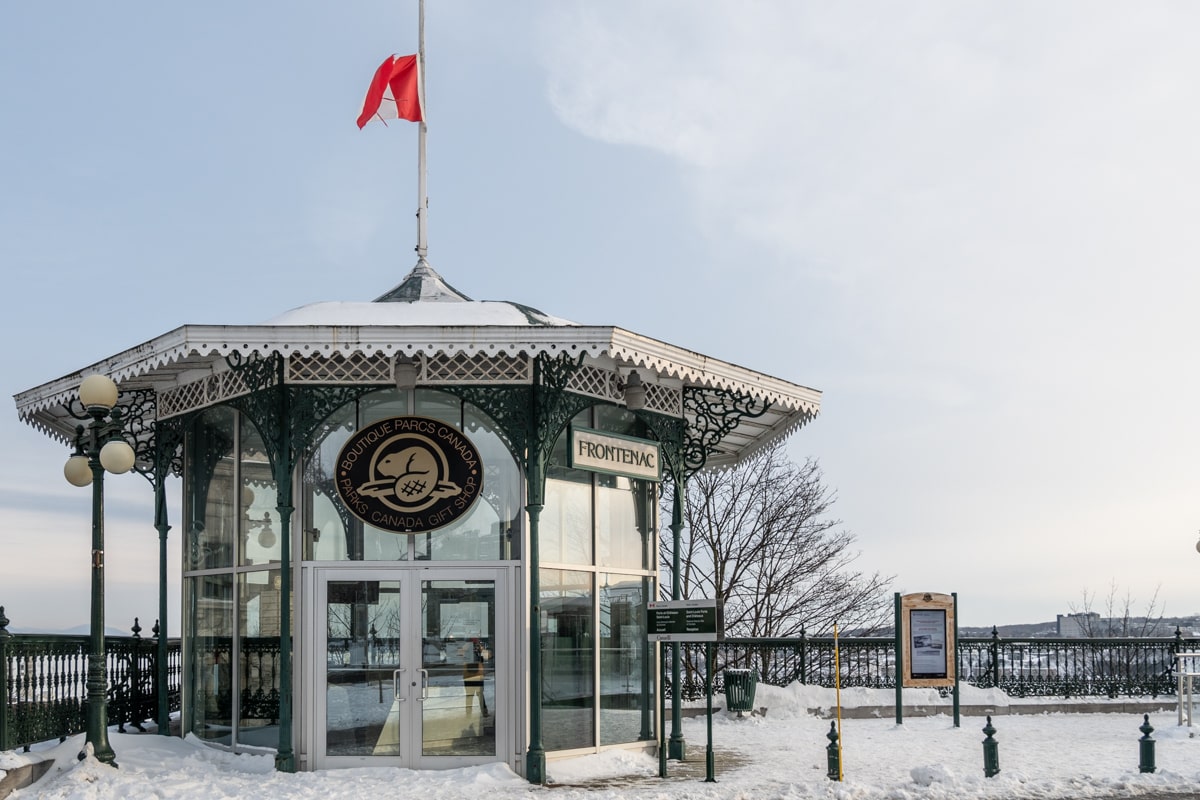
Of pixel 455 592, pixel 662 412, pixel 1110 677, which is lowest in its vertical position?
pixel 1110 677

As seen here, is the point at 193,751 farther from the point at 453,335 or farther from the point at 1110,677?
the point at 1110,677

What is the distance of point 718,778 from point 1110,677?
44.5 feet

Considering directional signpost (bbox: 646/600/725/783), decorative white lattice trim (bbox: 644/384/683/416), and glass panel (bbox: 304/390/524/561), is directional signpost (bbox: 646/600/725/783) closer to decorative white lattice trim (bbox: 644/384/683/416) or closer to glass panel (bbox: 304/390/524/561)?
glass panel (bbox: 304/390/524/561)

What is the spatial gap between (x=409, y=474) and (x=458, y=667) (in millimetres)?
2121

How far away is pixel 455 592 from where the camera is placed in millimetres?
13414

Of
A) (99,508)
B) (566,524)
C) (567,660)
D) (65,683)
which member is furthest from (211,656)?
(566,524)

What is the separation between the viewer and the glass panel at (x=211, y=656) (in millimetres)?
14203

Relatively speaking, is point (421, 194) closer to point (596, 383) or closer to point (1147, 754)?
point (596, 383)

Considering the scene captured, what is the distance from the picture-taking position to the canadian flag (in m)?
17.0

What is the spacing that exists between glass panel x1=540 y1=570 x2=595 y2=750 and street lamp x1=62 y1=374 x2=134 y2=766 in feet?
14.9

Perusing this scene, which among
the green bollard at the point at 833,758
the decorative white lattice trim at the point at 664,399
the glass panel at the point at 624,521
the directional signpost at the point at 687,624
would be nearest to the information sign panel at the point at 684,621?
the directional signpost at the point at 687,624

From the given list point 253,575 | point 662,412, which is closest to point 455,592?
point 253,575

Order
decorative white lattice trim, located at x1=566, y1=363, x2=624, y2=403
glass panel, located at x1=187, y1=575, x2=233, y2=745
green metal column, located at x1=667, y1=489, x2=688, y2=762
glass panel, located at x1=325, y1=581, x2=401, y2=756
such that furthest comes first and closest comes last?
1. green metal column, located at x1=667, y1=489, x2=688, y2=762
2. glass panel, located at x1=187, y1=575, x2=233, y2=745
3. decorative white lattice trim, located at x1=566, y1=363, x2=624, y2=403
4. glass panel, located at x1=325, y1=581, x2=401, y2=756

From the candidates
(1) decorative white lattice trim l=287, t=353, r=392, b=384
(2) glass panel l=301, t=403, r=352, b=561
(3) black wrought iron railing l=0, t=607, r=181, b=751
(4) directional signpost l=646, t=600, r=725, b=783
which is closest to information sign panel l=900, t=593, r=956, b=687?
(4) directional signpost l=646, t=600, r=725, b=783
